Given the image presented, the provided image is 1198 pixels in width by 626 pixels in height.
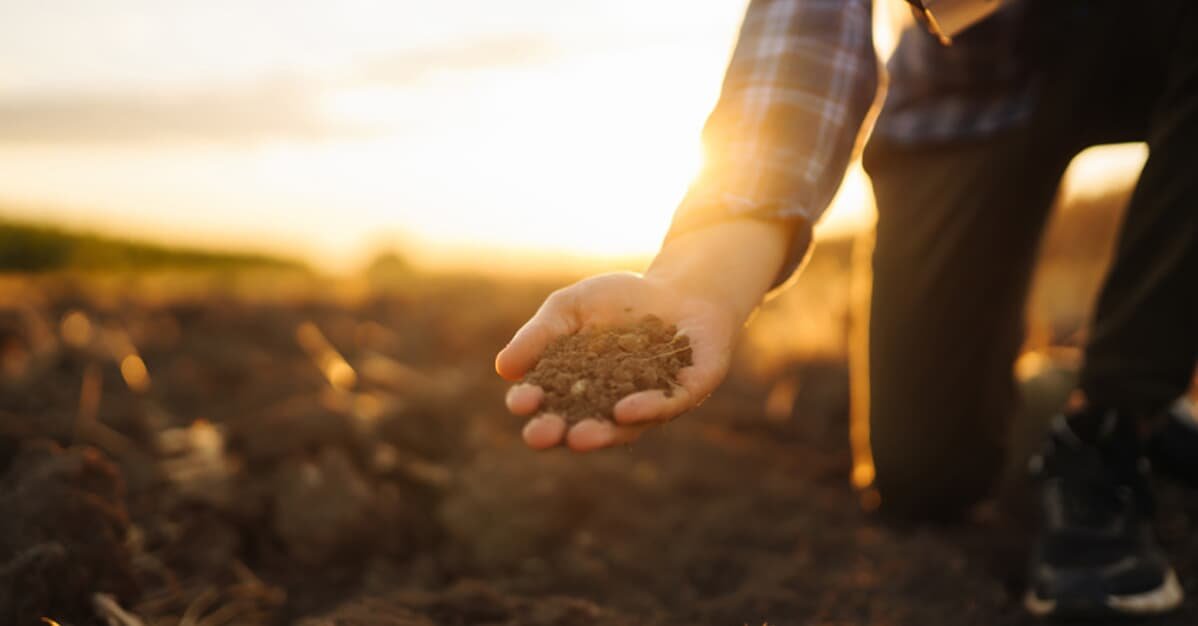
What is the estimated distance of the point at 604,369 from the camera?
1.16 metres

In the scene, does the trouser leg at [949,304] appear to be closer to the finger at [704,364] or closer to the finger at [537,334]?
the finger at [704,364]

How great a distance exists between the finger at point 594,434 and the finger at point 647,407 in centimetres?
2

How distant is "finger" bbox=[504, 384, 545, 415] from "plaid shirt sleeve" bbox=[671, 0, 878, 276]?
38 cm

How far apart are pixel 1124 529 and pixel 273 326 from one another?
4165 millimetres

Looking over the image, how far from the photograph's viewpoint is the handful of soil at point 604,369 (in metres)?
1.13

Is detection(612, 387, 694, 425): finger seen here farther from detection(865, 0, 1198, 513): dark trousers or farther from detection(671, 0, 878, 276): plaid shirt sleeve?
detection(865, 0, 1198, 513): dark trousers

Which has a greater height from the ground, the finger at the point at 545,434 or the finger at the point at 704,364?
the finger at the point at 545,434

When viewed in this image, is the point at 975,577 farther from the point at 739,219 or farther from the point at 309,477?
the point at 309,477

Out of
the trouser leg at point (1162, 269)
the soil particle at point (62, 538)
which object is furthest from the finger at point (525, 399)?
the trouser leg at point (1162, 269)

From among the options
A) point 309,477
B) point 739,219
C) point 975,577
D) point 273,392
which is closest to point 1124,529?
point 975,577

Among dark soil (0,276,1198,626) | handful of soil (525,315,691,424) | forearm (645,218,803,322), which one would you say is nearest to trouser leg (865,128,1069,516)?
dark soil (0,276,1198,626)

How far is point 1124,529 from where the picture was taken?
1.69 m

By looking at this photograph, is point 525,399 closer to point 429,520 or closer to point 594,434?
Answer: point 594,434

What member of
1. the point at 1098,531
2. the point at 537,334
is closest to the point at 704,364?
the point at 537,334
